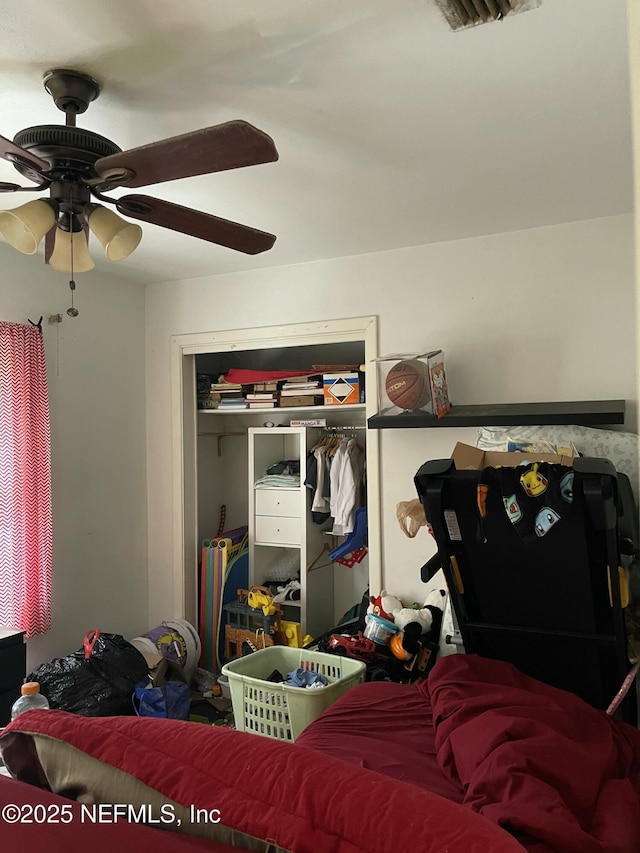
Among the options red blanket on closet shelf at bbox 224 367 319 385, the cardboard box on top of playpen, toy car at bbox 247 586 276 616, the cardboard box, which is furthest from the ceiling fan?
toy car at bbox 247 586 276 616

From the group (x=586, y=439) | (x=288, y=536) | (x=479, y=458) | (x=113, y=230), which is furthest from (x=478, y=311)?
(x=113, y=230)

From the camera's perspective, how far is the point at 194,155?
4.61 feet

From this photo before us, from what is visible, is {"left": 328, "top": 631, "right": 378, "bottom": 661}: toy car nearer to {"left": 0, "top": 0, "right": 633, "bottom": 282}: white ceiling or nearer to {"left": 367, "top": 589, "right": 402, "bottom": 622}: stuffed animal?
{"left": 367, "top": 589, "right": 402, "bottom": 622}: stuffed animal

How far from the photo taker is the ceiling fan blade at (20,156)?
142 cm

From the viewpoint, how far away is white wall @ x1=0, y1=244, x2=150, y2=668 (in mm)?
3342

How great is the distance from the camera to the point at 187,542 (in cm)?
402

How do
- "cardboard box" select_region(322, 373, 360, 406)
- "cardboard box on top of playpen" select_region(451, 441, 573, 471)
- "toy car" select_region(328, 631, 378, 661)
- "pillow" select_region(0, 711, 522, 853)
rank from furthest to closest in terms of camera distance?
"cardboard box" select_region(322, 373, 360, 406) → "toy car" select_region(328, 631, 378, 661) → "cardboard box on top of playpen" select_region(451, 441, 573, 471) → "pillow" select_region(0, 711, 522, 853)

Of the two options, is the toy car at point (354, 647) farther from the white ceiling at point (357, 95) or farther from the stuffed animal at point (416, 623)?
the white ceiling at point (357, 95)

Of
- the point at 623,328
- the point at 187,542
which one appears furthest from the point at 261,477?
the point at 623,328

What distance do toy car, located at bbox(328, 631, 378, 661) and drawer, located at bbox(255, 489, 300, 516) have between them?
101 centimetres

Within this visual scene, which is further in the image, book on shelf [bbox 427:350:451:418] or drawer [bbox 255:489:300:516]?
drawer [bbox 255:489:300:516]

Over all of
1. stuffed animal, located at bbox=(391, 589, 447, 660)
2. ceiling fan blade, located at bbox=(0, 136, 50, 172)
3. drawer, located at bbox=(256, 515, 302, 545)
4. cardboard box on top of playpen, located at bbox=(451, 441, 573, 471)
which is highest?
ceiling fan blade, located at bbox=(0, 136, 50, 172)

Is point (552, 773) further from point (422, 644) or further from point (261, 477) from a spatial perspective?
point (261, 477)

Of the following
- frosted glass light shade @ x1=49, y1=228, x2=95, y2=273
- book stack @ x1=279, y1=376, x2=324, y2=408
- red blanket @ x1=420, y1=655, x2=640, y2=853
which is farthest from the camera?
book stack @ x1=279, y1=376, x2=324, y2=408
